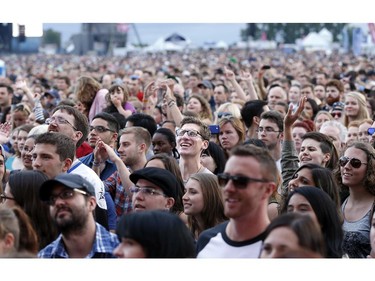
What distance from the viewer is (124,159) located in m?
7.79

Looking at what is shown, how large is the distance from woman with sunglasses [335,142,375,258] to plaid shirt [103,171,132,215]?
167 cm

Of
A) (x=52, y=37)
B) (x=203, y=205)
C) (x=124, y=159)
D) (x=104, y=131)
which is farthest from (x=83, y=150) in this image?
(x=52, y=37)

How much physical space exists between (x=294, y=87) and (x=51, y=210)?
9336mm

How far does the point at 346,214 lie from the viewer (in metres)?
6.50

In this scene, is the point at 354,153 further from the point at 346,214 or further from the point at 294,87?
the point at 294,87

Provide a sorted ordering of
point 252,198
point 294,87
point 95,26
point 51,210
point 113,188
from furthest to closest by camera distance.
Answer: point 95,26, point 294,87, point 113,188, point 51,210, point 252,198

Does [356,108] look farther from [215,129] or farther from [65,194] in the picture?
[65,194]

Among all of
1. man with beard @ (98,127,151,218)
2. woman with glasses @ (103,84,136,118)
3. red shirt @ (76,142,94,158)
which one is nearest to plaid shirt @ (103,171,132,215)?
man with beard @ (98,127,151,218)

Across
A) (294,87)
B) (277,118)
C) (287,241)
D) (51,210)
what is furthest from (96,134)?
(294,87)

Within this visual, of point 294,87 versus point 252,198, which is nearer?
point 252,198

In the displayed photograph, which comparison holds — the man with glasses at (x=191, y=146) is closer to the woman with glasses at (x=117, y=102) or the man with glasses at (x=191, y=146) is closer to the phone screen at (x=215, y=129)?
the phone screen at (x=215, y=129)

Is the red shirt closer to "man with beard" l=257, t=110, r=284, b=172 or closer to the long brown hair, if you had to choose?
"man with beard" l=257, t=110, r=284, b=172

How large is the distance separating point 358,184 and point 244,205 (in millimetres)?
2263

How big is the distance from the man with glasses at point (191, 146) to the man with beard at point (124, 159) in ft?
1.10
